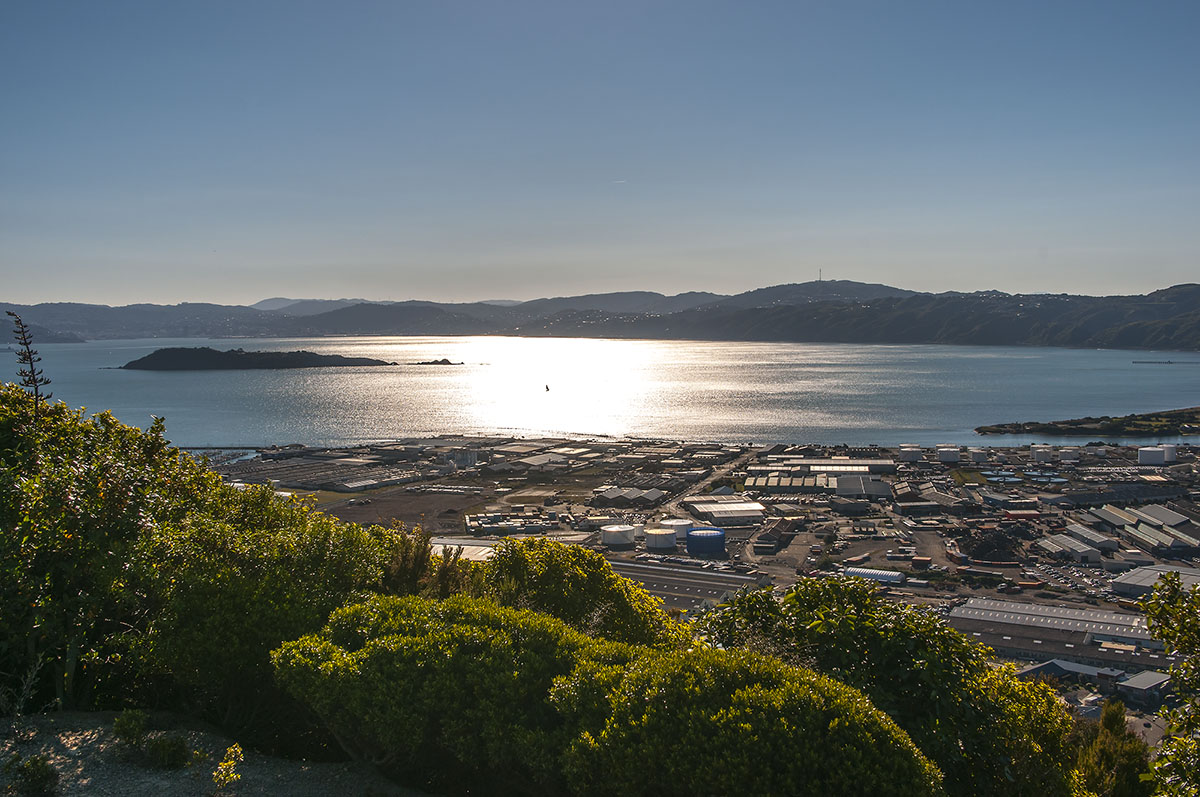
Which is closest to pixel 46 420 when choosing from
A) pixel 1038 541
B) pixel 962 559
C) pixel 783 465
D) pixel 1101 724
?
pixel 1101 724

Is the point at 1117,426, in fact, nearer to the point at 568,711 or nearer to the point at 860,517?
the point at 860,517

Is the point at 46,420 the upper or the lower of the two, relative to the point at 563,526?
upper

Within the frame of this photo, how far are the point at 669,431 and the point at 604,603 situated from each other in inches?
2314

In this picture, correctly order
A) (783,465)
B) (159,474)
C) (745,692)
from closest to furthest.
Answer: (745,692)
(159,474)
(783,465)

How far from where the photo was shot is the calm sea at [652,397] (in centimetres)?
6919

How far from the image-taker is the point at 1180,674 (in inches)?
234

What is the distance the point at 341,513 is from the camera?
3741 cm

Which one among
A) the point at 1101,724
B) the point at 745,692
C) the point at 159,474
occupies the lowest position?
the point at 1101,724

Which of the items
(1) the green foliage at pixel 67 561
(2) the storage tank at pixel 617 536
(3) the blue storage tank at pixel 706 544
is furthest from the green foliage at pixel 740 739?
(2) the storage tank at pixel 617 536

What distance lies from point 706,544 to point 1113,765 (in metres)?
21.2

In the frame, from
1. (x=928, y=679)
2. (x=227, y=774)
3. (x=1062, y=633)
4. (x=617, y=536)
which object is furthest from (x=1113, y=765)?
(x=617, y=536)

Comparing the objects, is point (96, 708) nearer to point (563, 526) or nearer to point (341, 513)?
point (563, 526)

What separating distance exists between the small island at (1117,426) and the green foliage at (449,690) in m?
66.5

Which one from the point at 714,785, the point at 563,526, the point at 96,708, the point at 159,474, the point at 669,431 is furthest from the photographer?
the point at 669,431
